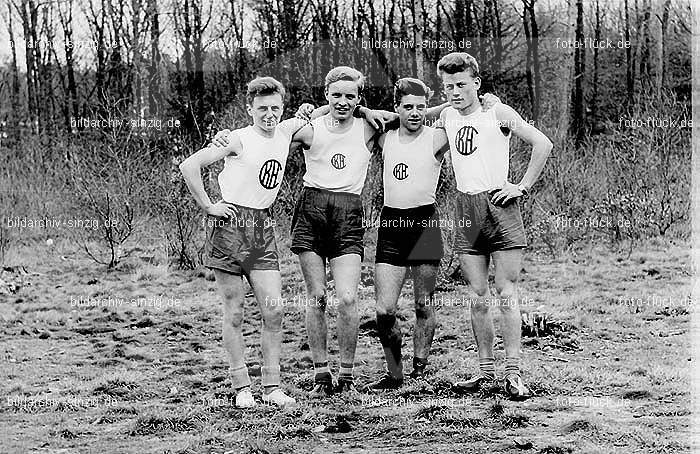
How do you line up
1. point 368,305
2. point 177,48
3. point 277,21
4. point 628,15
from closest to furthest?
point 368,305
point 277,21
point 177,48
point 628,15

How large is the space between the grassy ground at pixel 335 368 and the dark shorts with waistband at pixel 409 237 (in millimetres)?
752

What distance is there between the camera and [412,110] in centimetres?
521

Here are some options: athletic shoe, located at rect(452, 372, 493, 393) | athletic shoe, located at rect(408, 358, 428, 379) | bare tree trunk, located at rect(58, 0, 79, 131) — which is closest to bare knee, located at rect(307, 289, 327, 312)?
athletic shoe, located at rect(408, 358, 428, 379)

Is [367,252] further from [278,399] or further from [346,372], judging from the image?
[278,399]

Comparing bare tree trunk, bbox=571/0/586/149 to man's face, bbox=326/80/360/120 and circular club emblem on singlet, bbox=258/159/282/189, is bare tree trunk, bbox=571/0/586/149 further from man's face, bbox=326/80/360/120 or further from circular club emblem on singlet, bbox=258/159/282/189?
circular club emblem on singlet, bbox=258/159/282/189

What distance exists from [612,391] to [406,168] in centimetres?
176

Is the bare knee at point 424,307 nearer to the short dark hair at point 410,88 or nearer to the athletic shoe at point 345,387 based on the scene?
the athletic shoe at point 345,387

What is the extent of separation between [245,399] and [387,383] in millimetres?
867

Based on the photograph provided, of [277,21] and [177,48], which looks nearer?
[277,21]

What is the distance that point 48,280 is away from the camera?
9.97 metres

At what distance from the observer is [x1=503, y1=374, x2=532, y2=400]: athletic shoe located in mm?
5031

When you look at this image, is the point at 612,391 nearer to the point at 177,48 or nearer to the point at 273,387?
the point at 273,387

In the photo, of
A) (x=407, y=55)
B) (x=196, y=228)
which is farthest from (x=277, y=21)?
(x=196, y=228)

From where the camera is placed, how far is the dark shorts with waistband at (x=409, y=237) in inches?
206
